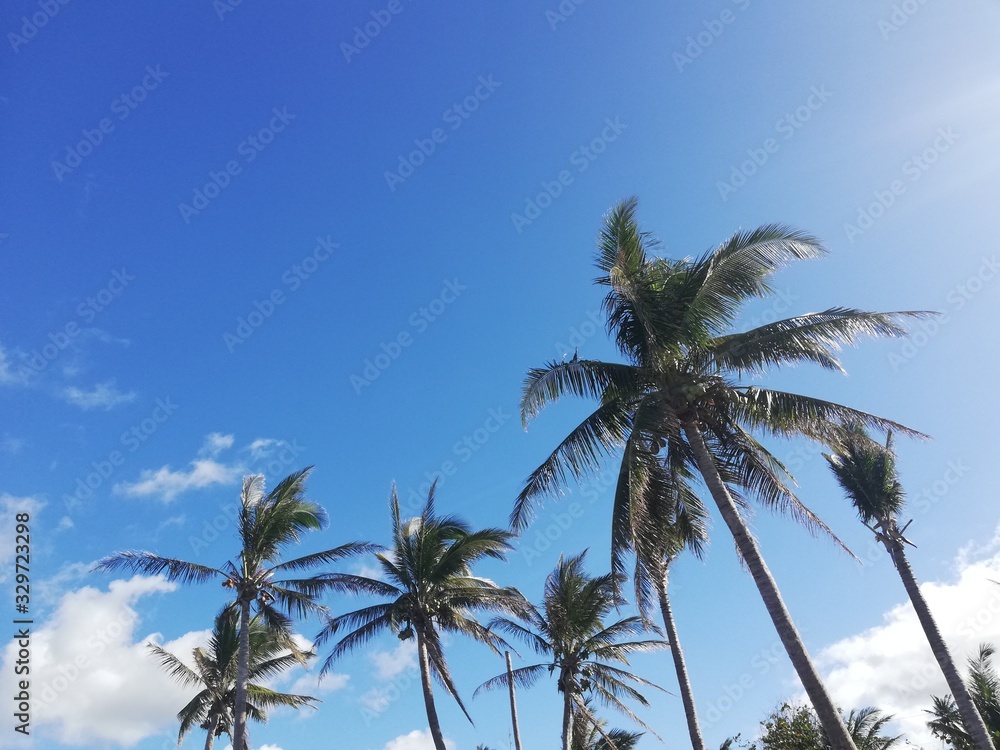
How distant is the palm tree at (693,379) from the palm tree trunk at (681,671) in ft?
20.0

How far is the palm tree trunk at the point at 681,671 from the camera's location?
18875mm

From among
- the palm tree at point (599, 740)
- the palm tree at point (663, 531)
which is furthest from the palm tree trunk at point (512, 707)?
the palm tree at point (663, 531)

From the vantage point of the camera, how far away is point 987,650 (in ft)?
74.6

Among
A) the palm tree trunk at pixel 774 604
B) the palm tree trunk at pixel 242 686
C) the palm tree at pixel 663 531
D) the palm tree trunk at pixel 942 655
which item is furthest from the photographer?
the palm tree trunk at pixel 242 686

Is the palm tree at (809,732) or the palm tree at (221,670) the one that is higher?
the palm tree at (221,670)

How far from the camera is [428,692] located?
2136 cm

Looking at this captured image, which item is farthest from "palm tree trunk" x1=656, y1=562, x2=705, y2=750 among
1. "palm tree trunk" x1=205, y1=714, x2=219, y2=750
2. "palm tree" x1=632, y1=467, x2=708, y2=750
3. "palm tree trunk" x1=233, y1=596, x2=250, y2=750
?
"palm tree trunk" x1=205, y1=714, x2=219, y2=750

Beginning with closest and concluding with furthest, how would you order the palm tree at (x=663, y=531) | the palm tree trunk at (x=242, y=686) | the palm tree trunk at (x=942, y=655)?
the palm tree at (x=663, y=531) → the palm tree trunk at (x=942, y=655) → the palm tree trunk at (x=242, y=686)

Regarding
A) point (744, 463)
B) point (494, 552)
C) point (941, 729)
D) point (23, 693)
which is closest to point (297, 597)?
point (494, 552)

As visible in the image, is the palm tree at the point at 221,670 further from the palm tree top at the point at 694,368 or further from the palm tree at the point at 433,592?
the palm tree top at the point at 694,368

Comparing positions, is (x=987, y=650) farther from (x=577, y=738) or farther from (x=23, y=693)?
(x=23, y=693)

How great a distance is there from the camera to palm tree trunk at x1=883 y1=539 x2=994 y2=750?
1705cm

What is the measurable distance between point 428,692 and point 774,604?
44.7 feet

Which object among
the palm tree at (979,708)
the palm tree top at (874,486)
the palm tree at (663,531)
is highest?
the palm tree top at (874,486)
